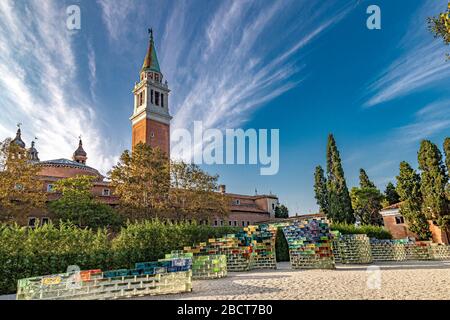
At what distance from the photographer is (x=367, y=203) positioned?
43688mm

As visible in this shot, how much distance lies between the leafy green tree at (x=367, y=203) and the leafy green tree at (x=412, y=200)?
15471 millimetres

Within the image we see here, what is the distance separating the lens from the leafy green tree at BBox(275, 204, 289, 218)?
5372 cm

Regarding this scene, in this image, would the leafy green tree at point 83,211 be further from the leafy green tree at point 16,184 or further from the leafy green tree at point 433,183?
the leafy green tree at point 433,183

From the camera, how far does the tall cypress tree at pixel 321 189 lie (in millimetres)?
41469

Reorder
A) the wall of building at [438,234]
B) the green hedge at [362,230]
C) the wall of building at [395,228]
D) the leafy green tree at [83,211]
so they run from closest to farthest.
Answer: the wall of building at [438,234] < the leafy green tree at [83,211] < the green hedge at [362,230] < the wall of building at [395,228]

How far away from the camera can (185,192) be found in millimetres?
27094

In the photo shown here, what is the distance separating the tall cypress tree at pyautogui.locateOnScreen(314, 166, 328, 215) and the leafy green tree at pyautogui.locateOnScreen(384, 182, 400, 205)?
33.1 ft

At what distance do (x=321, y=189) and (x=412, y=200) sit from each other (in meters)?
14.9

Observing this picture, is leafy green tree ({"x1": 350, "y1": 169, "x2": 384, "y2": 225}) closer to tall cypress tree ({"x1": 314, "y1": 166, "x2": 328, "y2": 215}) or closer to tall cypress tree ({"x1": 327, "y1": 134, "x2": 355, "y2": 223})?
tall cypress tree ({"x1": 314, "y1": 166, "x2": 328, "y2": 215})

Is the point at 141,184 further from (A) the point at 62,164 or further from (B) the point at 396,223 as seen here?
(B) the point at 396,223

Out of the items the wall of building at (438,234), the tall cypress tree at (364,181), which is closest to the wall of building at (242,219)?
the tall cypress tree at (364,181)

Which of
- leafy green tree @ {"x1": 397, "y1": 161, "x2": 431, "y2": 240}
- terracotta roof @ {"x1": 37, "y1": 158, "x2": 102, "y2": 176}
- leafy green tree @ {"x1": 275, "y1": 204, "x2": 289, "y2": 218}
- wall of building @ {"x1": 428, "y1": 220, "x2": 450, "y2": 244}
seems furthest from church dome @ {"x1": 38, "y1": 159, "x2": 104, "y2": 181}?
wall of building @ {"x1": 428, "y1": 220, "x2": 450, "y2": 244}

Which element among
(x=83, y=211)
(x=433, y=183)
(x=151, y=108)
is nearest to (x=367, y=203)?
(x=433, y=183)

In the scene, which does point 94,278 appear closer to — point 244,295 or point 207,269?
point 244,295
